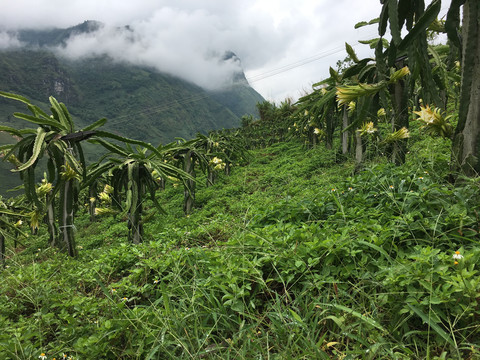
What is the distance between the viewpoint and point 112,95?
107 metres

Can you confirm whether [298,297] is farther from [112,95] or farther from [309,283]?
[112,95]

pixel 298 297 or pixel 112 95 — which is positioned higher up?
pixel 112 95

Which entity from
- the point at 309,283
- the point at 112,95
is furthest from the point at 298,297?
the point at 112,95

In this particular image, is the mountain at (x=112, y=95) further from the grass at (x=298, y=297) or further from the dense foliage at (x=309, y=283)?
the grass at (x=298, y=297)

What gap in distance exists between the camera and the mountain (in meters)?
86.8

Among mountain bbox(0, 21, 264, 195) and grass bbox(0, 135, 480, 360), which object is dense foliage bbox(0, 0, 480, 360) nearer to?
grass bbox(0, 135, 480, 360)

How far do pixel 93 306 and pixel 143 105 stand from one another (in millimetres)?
109596

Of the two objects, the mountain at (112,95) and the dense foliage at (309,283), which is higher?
the mountain at (112,95)

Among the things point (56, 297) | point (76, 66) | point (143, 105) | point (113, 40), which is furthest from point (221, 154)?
point (113, 40)

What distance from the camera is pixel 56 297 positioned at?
148 cm

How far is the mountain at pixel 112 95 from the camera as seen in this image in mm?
86750

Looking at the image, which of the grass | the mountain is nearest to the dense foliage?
the grass

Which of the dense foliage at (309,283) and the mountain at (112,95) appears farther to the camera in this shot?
the mountain at (112,95)

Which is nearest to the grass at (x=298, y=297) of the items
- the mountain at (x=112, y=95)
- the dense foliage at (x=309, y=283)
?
the dense foliage at (x=309, y=283)
